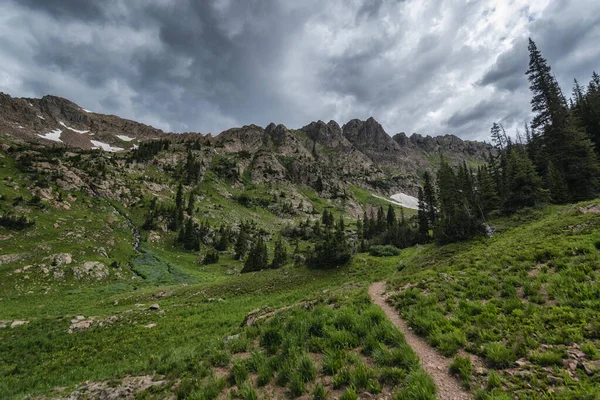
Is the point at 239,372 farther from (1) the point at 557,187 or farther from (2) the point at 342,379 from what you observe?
(1) the point at 557,187

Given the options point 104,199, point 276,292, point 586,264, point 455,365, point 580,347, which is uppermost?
point 104,199

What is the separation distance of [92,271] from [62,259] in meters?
4.76

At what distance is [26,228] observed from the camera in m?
45.1

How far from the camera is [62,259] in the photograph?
3809 cm

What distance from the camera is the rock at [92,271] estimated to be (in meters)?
37.1

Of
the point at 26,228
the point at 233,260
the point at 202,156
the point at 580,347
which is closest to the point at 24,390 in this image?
the point at 580,347

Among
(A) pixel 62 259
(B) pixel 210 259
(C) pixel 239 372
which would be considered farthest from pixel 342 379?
(B) pixel 210 259

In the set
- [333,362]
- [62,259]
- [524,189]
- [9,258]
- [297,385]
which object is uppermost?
[524,189]

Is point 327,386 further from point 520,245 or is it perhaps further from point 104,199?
point 104,199

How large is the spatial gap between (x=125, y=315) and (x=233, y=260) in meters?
50.1

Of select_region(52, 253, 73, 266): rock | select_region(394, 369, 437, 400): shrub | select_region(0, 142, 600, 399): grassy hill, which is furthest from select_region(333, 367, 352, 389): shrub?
select_region(52, 253, 73, 266): rock

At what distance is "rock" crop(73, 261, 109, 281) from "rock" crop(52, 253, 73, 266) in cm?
208

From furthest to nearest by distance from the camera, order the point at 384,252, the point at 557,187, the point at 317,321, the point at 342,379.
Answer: the point at 384,252 < the point at 557,187 < the point at 317,321 < the point at 342,379

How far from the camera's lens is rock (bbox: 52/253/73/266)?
37281mm
